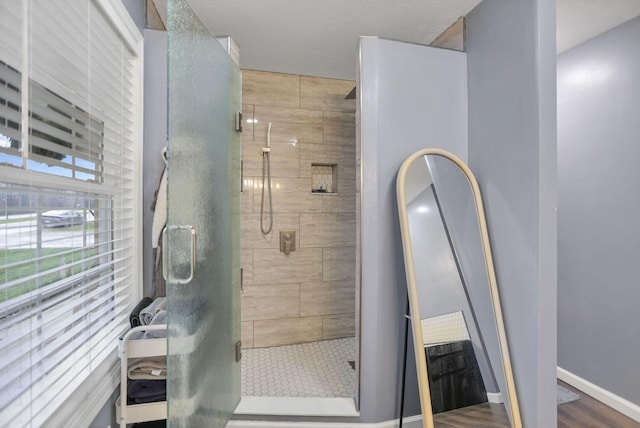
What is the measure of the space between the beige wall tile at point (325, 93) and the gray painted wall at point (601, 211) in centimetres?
170

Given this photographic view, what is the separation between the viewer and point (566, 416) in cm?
206

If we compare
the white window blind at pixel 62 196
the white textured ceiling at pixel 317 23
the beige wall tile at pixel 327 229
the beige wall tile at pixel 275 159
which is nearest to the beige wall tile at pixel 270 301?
the beige wall tile at pixel 327 229

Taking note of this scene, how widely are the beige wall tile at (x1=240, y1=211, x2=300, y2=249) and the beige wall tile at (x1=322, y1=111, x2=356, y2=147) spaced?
0.79 metres

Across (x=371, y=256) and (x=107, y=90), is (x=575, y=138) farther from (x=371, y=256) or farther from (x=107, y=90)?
(x=107, y=90)

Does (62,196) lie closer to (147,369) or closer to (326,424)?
(147,369)

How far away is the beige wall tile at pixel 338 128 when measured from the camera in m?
3.03

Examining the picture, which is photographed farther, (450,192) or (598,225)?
(598,225)

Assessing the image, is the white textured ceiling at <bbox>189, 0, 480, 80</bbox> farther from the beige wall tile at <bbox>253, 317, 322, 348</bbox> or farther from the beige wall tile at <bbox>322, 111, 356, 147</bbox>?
the beige wall tile at <bbox>253, 317, 322, 348</bbox>

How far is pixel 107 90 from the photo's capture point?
4.92ft

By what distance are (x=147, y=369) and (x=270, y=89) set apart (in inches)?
91.4

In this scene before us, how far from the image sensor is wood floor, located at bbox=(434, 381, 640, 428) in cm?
162

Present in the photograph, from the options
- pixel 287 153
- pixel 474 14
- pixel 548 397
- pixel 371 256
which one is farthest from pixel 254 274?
pixel 474 14

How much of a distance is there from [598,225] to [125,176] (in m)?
3.00

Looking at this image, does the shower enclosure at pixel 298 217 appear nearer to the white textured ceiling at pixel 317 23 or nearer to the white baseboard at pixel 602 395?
the white textured ceiling at pixel 317 23
